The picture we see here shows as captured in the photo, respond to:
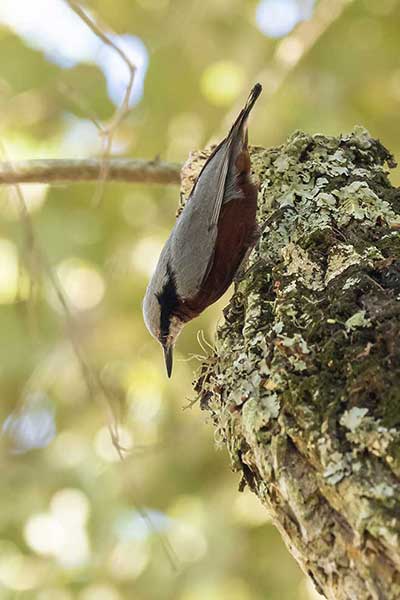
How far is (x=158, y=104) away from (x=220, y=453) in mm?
2107

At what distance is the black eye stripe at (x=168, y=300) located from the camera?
11.7 ft

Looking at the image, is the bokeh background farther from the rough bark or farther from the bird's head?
the rough bark

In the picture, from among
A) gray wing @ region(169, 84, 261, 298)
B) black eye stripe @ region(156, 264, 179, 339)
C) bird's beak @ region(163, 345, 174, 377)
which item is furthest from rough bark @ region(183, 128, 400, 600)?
bird's beak @ region(163, 345, 174, 377)

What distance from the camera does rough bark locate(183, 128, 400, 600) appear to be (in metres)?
1.66

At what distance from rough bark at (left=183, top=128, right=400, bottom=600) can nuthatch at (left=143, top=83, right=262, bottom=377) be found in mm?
420

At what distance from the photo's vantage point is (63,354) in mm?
4793

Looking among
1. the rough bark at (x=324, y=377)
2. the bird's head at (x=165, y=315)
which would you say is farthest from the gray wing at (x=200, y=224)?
the rough bark at (x=324, y=377)

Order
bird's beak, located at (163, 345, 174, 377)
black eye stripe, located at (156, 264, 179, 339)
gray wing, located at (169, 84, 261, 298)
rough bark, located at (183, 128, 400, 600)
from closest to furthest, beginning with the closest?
1. rough bark, located at (183, 128, 400, 600)
2. gray wing, located at (169, 84, 261, 298)
3. black eye stripe, located at (156, 264, 179, 339)
4. bird's beak, located at (163, 345, 174, 377)

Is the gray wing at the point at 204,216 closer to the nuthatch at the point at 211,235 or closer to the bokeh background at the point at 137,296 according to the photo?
the nuthatch at the point at 211,235

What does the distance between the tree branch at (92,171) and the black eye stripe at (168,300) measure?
0.47m

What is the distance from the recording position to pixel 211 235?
11.3ft

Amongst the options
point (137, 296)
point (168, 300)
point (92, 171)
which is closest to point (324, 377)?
point (168, 300)

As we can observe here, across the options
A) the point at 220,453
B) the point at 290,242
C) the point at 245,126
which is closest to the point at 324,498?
the point at 290,242

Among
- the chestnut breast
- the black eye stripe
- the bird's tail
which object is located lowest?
the chestnut breast
